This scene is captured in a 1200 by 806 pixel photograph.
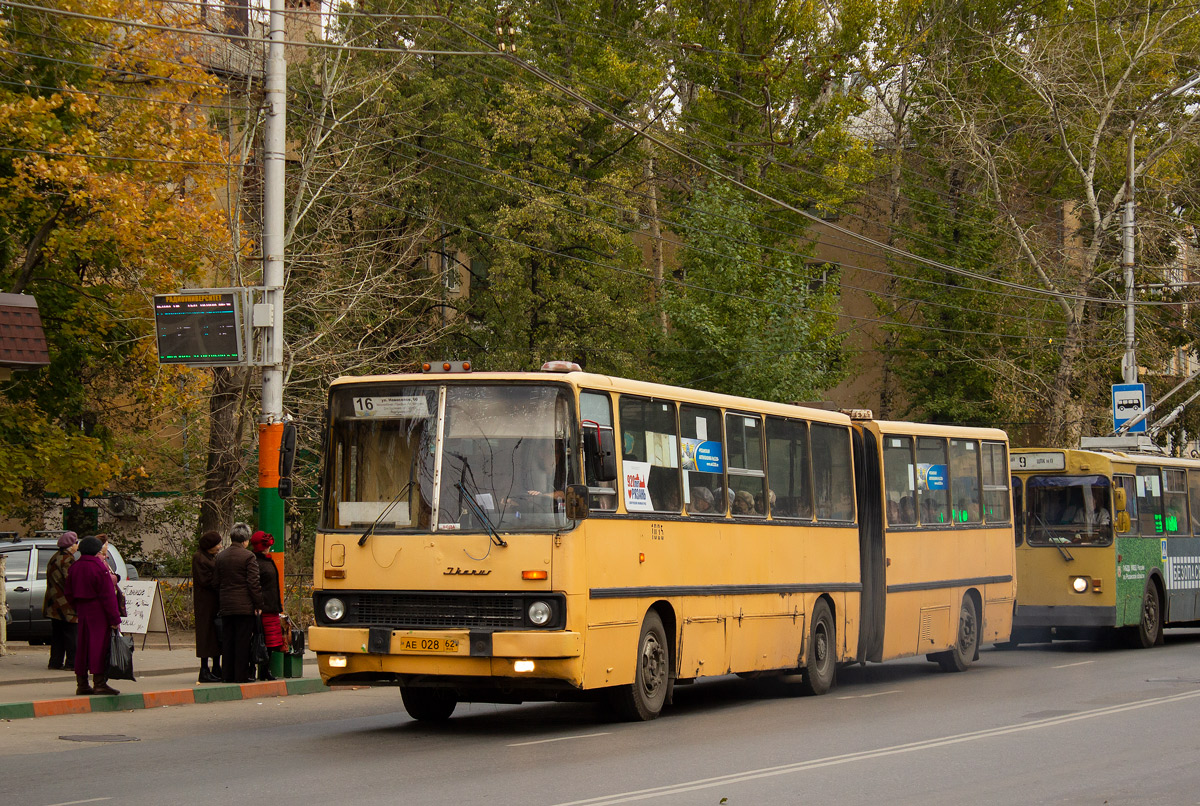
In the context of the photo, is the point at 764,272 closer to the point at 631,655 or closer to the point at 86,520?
the point at 86,520

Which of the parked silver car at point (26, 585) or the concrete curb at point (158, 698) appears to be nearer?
the concrete curb at point (158, 698)

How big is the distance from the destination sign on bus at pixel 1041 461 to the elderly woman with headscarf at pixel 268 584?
39.3ft

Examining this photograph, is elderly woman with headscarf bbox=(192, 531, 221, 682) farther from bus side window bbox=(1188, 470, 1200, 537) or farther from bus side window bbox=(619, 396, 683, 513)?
bus side window bbox=(1188, 470, 1200, 537)

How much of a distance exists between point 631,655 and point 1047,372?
34.3 metres

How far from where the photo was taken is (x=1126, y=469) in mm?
23750

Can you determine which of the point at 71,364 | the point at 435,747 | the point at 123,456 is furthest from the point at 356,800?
the point at 123,456

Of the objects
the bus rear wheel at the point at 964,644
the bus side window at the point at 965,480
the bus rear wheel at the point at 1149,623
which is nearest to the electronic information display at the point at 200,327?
the bus side window at the point at 965,480

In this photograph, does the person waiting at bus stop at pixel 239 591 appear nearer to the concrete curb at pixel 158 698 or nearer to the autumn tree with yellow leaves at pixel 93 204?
the concrete curb at pixel 158 698

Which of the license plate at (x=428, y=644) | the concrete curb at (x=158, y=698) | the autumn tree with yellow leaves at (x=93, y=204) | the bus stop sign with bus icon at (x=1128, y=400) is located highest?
the autumn tree with yellow leaves at (x=93, y=204)

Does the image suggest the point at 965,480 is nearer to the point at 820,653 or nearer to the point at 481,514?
the point at 820,653

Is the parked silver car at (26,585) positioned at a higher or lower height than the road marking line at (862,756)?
higher

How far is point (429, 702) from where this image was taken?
1399 centimetres

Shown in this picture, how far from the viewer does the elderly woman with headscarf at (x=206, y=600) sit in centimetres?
1678

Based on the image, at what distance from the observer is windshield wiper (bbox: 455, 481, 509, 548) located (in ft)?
40.0
